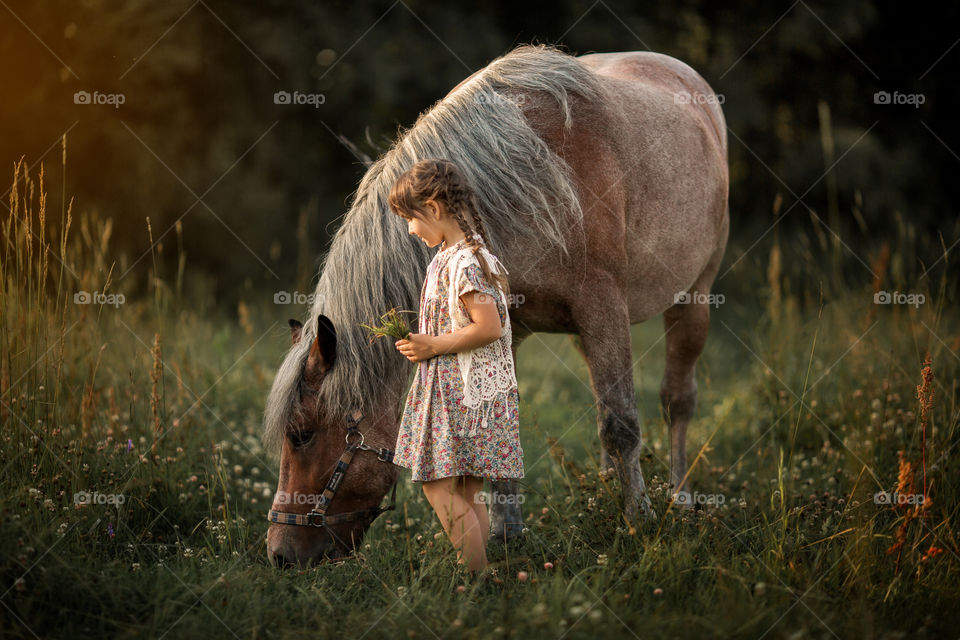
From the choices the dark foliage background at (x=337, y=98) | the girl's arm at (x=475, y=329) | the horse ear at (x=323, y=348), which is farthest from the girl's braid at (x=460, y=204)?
the dark foliage background at (x=337, y=98)

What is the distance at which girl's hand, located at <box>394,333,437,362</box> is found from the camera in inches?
116

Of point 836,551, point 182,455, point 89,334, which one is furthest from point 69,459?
point 836,551

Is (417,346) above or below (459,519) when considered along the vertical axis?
above

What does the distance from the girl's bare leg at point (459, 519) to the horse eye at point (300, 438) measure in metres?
0.53

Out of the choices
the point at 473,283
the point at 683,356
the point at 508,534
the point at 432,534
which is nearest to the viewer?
the point at 473,283

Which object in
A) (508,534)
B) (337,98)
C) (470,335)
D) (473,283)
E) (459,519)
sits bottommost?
(508,534)

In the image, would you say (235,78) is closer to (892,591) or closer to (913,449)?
(913,449)

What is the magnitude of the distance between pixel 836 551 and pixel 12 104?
851cm

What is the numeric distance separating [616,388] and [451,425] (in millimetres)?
952

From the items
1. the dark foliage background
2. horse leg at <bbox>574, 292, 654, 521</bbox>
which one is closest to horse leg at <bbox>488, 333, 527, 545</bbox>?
horse leg at <bbox>574, 292, 654, 521</bbox>

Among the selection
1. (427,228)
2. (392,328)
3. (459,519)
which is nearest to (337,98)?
(427,228)

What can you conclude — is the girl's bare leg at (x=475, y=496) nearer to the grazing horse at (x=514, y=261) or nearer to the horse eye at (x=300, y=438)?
the grazing horse at (x=514, y=261)

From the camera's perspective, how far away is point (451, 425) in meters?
3.00

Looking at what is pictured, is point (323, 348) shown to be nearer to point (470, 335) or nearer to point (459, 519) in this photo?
point (470, 335)
